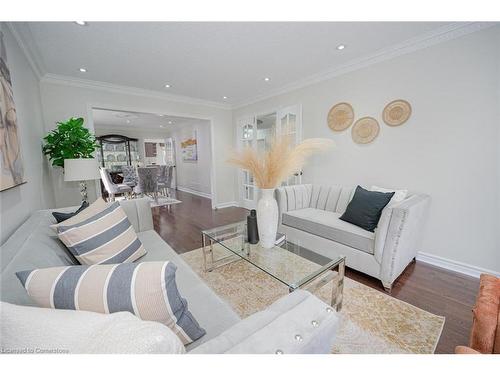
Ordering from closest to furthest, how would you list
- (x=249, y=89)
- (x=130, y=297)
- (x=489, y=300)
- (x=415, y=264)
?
(x=130, y=297), (x=489, y=300), (x=415, y=264), (x=249, y=89)

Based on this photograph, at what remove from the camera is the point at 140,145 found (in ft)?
25.7

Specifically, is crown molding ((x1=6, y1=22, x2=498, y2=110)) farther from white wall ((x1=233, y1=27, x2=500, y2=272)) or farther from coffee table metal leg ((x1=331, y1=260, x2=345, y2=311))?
coffee table metal leg ((x1=331, y1=260, x2=345, y2=311))

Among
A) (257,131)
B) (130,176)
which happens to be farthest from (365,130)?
(130,176)

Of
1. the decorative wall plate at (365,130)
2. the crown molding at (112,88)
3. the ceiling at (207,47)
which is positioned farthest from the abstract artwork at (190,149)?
the decorative wall plate at (365,130)

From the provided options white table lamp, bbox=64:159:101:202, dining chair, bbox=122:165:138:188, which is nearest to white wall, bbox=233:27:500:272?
white table lamp, bbox=64:159:101:202

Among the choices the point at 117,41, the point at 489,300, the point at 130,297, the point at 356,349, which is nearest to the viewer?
the point at 130,297

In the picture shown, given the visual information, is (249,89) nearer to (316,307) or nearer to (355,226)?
(355,226)

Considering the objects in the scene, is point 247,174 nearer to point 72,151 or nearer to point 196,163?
point 196,163

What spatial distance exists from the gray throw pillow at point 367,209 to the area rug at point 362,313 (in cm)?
57

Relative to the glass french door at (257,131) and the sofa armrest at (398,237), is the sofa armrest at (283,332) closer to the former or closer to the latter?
the sofa armrest at (398,237)

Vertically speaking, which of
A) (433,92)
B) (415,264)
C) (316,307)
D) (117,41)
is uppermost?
(117,41)
